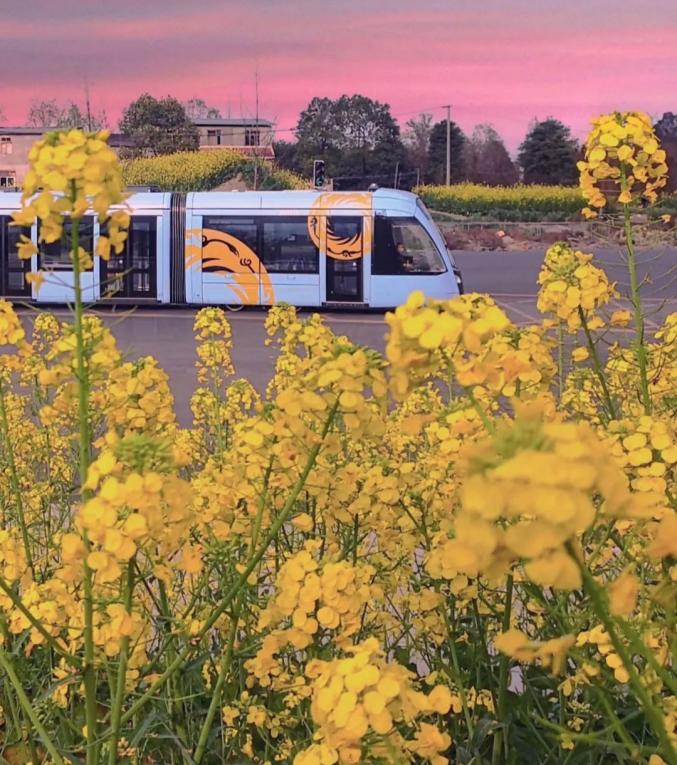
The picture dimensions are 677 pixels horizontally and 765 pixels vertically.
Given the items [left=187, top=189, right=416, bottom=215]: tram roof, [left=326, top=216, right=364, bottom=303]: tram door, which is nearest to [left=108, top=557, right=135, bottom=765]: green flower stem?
[left=326, top=216, right=364, bottom=303]: tram door

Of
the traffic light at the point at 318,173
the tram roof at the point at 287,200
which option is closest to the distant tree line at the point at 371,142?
the traffic light at the point at 318,173

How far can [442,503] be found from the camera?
2273 millimetres

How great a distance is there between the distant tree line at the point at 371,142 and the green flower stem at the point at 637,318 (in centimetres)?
4901

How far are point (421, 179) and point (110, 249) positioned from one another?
5573 centimetres

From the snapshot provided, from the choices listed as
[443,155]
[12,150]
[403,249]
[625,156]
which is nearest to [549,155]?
[443,155]

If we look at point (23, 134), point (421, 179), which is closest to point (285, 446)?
point (421, 179)

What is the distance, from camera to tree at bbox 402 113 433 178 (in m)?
57.0

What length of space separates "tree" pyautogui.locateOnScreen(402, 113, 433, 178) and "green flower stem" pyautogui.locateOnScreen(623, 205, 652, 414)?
5485 cm

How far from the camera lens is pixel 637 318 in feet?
8.23

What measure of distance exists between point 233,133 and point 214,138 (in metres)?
1.65

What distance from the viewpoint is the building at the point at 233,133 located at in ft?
199

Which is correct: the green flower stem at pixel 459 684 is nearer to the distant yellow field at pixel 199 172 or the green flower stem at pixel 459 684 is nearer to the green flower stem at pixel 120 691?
the green flower stem at pixel 120 691

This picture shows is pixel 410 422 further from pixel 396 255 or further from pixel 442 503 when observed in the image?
pixel 396 255

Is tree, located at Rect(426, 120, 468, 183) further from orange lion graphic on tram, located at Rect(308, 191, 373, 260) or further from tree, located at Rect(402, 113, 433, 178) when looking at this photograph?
orange lion graphic on tram, located at Rect(308, 191, 373, 260)
